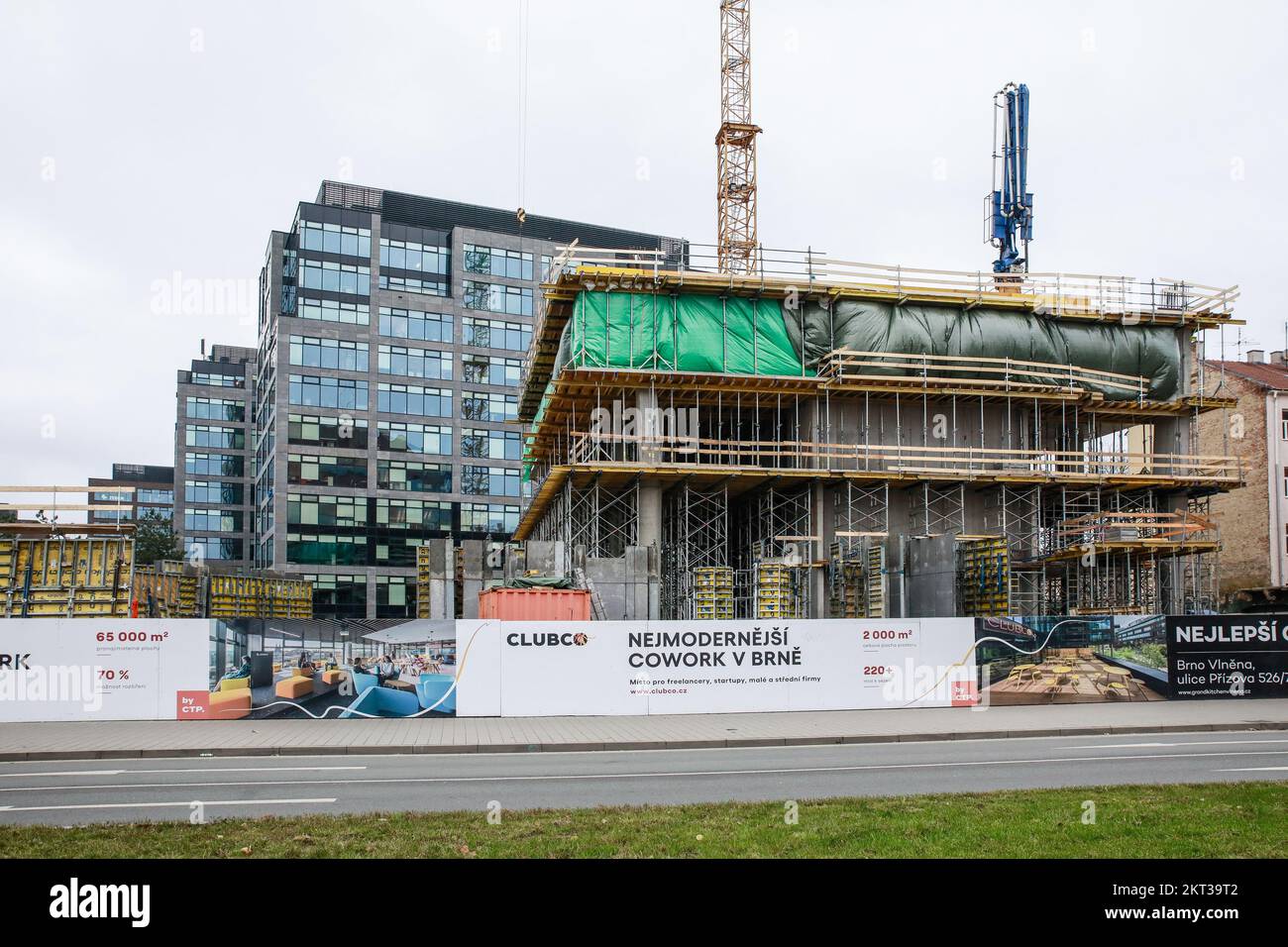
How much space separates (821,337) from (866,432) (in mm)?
3899

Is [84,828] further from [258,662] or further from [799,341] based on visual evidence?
[799,341]

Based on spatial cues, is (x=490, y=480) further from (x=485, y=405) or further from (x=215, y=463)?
(x=215, y=463)

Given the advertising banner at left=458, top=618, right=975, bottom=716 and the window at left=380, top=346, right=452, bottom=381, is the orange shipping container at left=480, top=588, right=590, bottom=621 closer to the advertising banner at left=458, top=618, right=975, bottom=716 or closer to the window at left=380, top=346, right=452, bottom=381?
the advertising banner at left=458, top=618, right=975, bottom=716

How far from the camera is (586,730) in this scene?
19.9 meters

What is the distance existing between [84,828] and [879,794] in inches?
309

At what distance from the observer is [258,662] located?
21500mm

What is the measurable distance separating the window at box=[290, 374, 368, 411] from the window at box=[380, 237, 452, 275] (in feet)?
27.5

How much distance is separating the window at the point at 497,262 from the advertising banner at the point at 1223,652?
60602 mm

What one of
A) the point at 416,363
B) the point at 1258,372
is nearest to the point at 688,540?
the point at 1258,372

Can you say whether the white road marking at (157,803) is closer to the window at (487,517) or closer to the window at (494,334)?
the window at (487,517)

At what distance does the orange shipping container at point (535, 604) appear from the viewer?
25.3 metres
